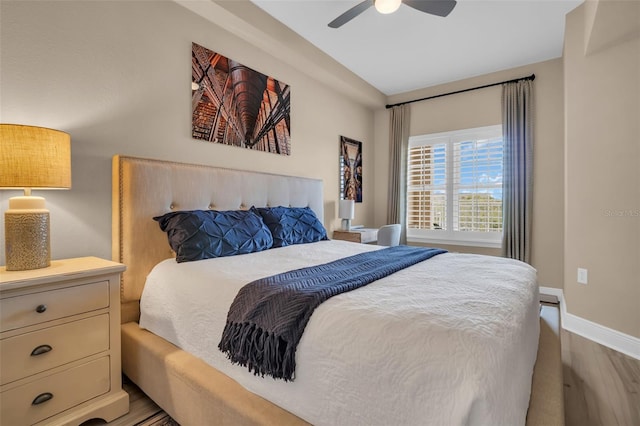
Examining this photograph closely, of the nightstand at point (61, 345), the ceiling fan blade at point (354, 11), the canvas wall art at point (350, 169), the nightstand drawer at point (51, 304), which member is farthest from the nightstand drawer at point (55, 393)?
the canvas wall art at point (350, 169)

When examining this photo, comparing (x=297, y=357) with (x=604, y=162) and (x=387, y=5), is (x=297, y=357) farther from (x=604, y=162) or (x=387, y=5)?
(x=604, y=162)

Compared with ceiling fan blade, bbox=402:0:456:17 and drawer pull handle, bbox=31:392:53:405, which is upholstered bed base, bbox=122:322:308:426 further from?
ceiling fan blade, bbox=402:0:456:17

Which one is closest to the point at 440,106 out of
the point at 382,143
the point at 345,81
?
the point at 382,143

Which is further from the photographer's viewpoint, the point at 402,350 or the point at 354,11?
the point at 354,11

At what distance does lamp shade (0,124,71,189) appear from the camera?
4.43 feet

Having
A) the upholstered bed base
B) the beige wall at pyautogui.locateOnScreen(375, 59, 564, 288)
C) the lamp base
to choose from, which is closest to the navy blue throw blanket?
the upholstered bed base

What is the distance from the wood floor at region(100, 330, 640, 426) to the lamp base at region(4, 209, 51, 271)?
87 cm

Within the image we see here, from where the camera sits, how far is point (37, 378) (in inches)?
51.9

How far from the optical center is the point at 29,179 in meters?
1.39

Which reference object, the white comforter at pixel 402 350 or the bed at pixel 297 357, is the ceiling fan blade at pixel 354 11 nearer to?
the bed at pixel 297 357

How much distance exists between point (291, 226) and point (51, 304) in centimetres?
163

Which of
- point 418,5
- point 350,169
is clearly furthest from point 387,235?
point 418,5

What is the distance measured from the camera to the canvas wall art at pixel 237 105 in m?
2.48

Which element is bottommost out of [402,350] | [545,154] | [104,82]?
[402,350]
